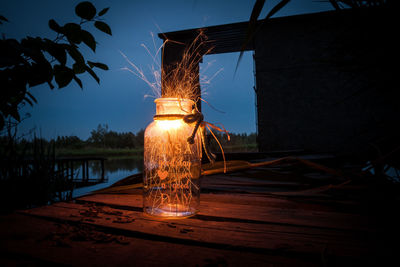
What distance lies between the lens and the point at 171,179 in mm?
979

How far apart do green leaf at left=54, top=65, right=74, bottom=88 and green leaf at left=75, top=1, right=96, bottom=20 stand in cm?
23

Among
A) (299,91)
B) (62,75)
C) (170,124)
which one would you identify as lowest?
(170,124)

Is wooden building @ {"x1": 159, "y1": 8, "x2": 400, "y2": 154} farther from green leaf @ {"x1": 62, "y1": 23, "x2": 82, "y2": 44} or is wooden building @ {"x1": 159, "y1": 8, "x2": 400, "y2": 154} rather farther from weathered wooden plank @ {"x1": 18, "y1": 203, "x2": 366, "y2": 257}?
weathered wooden plank @ {"x1": 18, "y1": 203, "x2": 366, "y2": 257}

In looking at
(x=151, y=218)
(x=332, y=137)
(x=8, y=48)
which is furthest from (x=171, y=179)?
(x=332, y=137)

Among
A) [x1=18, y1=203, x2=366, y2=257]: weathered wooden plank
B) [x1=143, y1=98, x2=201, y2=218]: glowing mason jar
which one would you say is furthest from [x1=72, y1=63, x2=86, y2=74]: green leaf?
[x1=18, y1=203, x2=366, y2=257]: weathered wooden plank

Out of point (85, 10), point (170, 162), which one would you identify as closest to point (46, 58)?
point (85, 10)

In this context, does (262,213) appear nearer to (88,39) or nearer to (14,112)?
(88,39)

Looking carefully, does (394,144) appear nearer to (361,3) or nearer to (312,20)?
(361,3)

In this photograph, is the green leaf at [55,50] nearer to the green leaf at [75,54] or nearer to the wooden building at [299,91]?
the green leaf at [75,54]

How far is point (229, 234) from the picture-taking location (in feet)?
2.08

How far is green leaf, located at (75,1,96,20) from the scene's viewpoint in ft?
2.72

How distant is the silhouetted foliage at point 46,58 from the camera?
0.68 meters

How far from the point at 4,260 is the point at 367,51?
1.13m

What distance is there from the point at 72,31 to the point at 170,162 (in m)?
0.68
